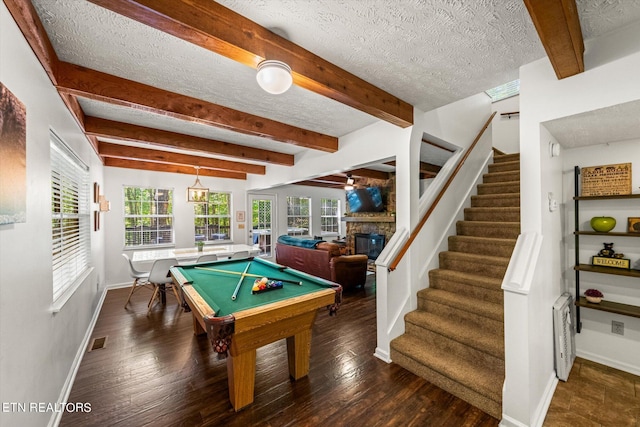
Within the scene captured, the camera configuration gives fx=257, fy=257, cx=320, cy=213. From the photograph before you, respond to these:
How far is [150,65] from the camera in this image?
1980mm

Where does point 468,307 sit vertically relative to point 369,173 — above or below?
below

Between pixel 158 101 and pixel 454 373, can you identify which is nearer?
pixel 454 373

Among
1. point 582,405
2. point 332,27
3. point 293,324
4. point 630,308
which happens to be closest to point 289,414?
point 293,324

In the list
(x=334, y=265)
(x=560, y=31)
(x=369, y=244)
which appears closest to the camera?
(x=560, y=31)

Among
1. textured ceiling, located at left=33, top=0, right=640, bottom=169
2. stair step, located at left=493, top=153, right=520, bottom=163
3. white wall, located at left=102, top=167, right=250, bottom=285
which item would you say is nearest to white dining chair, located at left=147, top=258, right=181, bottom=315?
white wall, located at left=102, top=167, right=250, bottom=285

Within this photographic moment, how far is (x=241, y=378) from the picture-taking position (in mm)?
1913

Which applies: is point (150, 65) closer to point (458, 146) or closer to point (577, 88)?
point (577, 88)

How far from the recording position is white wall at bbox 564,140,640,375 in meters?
2.28

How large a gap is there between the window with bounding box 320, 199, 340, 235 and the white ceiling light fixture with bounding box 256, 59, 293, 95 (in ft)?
22.7

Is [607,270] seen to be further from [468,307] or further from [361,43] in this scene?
[361,43]

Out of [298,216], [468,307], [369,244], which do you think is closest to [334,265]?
[468,307]

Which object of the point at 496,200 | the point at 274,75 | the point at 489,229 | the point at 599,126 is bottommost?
the point at 489,229

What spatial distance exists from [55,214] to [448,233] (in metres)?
4.00

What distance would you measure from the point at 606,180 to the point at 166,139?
193 inches
